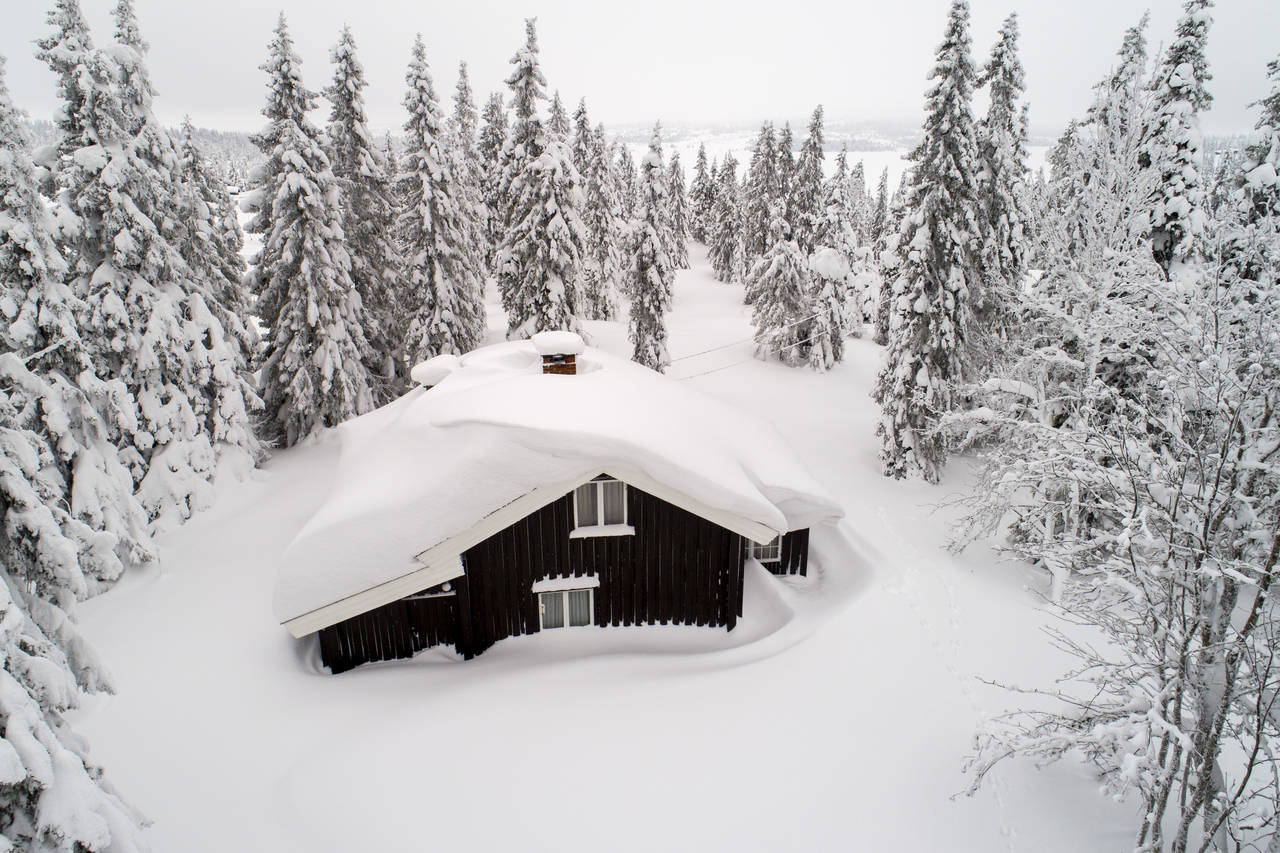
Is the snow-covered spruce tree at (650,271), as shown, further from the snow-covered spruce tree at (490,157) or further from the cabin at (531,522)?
the cabin at (531,522)

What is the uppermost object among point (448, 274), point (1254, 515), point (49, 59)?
point (49, 59)

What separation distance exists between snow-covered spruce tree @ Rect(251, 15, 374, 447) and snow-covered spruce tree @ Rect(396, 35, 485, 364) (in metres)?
3.40

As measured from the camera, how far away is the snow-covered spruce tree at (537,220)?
24344 mm

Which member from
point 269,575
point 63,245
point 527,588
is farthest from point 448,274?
point 527,588

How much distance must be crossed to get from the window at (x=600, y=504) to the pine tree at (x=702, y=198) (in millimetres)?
69647

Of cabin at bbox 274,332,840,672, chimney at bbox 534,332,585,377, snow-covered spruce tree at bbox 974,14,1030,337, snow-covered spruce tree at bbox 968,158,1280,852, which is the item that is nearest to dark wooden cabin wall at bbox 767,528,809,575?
cabin at bbox 274,332,840,672

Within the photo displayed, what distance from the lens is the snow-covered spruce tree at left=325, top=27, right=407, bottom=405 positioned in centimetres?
2394

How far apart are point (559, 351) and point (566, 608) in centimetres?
622

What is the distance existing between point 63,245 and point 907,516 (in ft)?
81.1

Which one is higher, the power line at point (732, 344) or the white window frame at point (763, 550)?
the power line at point (732, 344)

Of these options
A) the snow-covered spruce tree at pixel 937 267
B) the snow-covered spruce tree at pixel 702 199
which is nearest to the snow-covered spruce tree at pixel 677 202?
the snow-covered spruce tree at pixel 702 199

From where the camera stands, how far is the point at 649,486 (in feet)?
42.4

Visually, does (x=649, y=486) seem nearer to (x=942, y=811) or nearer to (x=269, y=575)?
(x=942, y=811)

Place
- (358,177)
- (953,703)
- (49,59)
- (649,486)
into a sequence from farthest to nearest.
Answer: (358,177), (49,59), (649,486), (953,703)
